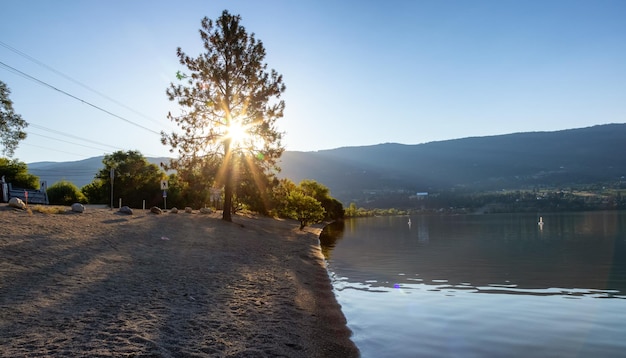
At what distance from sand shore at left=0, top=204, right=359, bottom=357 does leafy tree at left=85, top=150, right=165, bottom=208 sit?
155ft

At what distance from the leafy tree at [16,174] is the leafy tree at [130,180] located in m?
10.7

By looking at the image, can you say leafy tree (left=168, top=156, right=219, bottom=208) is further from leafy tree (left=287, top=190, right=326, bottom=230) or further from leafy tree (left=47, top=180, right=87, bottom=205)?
leafy tree (left=47, top=180, right=87, bottom=205)

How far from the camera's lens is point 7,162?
6334cm

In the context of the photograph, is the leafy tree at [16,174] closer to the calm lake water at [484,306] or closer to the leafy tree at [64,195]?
the leafy tree at [64,195]

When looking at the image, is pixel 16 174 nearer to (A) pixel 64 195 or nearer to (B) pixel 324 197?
(A) pixel 64 195

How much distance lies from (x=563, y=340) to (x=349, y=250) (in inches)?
1258

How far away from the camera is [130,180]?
72.2 meters

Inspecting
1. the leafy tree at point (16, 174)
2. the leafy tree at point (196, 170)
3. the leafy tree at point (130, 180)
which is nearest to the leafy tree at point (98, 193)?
the leafy tree at point (130, 180)

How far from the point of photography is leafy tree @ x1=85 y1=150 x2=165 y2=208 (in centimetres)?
6969

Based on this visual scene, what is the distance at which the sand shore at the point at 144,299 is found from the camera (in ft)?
29.2

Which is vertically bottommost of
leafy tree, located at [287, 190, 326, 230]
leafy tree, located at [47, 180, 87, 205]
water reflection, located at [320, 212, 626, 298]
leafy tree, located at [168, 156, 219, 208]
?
water reflection, located at [320, 212, 626, 298]

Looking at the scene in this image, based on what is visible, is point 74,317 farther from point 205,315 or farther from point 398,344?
point 398,344

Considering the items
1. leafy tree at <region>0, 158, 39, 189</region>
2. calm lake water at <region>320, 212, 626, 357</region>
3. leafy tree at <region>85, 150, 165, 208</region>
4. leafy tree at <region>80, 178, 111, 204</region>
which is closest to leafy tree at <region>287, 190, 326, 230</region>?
leafy tree at <region>85, 150, 165, 208</region>

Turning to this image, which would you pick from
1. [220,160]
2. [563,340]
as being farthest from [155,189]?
[563,340]
